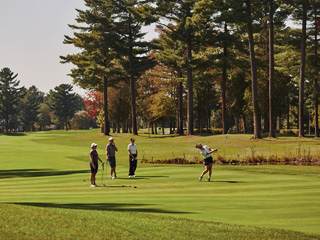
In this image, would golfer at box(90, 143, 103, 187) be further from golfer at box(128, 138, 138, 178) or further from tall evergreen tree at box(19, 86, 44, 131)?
tall evergreen tree at box(19, 86, 44, 131)

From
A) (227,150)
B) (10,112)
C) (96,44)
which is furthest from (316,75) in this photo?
(10,112)

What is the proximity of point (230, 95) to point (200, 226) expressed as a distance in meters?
60.4

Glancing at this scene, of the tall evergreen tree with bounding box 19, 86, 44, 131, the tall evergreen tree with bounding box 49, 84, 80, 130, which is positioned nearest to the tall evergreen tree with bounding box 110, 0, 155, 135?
the tall evergreen tree with bounding box 49, 84, 80, 130

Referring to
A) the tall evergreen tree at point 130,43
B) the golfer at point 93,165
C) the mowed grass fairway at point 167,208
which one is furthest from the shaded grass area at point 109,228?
the tall evergreen tree at point 130,43

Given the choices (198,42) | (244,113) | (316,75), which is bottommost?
(244,113)

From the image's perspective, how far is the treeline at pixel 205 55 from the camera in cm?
4962

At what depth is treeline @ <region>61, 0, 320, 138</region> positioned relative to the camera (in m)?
49.6

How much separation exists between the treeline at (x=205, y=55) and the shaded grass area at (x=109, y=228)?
39.0 meters

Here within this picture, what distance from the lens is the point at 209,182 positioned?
2028 centimetres

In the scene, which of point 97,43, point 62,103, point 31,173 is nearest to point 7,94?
point 62,103

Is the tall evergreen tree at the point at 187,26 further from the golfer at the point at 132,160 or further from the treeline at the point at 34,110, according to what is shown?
the treeline at the point at 34,110

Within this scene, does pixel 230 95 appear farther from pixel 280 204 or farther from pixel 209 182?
pixel 280 204

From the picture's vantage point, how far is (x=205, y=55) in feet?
196

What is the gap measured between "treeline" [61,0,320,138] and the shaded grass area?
3898 cm
